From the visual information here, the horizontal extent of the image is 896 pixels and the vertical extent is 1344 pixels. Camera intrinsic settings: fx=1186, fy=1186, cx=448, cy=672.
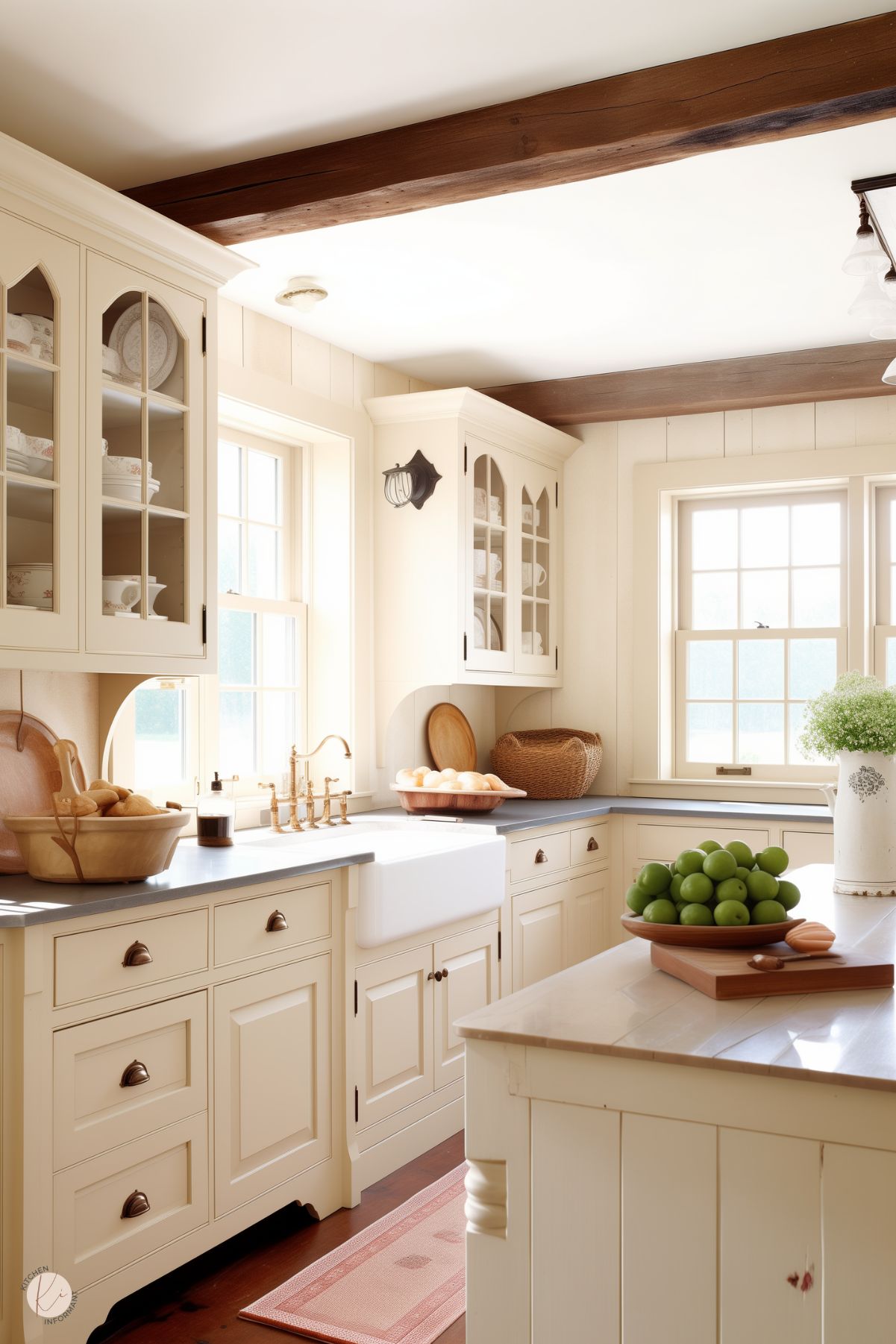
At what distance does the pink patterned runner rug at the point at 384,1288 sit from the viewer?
2.40 m

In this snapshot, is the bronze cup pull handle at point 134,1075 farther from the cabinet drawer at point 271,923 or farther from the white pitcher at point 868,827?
the white pitcher at point 868,827

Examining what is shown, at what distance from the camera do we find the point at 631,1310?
1.35m

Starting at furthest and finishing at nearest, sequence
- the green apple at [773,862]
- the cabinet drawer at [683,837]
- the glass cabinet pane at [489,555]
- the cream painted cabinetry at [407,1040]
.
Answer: the glass cabinet pane at [489,555], the cabinet drawer at [683,837], the cream painted cabinetry at [407,1040], the green apple at [773,862]

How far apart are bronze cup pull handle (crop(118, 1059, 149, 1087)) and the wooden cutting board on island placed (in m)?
1.16

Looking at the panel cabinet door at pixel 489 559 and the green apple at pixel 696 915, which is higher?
the panel cabinet door at pixel 489 559

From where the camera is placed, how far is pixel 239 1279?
8.61ft

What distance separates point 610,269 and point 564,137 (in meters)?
1.13

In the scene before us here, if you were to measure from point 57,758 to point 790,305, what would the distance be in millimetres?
2848

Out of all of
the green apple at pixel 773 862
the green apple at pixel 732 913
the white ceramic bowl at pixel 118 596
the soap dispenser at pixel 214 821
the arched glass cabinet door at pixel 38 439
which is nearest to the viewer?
the green apple at pixel 732 913

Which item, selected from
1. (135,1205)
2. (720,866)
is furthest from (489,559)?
(720,866)

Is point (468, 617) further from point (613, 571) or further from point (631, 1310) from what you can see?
point (631, 1310)

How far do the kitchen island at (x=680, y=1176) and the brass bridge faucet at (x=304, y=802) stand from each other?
229cm

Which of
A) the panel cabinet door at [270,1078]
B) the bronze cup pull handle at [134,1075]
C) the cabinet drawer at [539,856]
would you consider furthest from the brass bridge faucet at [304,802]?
the bronze cup pull handle at [134,1075]

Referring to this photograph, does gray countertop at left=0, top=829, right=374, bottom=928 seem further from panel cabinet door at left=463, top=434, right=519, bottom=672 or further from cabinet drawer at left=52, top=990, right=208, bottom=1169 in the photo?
panel cabinet door at left=463, top=434, right=519, bottom=672
